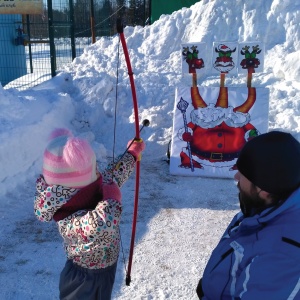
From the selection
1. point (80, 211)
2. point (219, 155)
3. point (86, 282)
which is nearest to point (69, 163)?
point (80, 211)

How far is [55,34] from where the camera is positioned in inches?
365

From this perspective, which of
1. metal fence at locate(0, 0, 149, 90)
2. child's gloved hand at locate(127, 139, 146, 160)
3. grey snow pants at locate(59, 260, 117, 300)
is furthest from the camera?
metal fence at locate(0, 0, 149, 90)

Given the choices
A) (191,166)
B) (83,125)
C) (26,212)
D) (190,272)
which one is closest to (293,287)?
(190,272)

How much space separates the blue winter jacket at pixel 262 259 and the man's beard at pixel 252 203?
0.16ft

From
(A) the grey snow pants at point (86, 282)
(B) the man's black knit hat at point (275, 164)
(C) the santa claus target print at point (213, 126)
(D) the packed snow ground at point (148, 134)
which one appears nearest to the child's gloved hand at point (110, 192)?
(A) the grey snow pants at point (86, 282)

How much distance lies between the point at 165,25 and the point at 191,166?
14.2 feet

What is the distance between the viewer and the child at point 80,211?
1.91m

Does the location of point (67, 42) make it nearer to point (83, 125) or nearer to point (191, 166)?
point (83, 125)

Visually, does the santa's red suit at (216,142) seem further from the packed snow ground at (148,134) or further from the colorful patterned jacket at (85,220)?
the colorful patterned jacket at (85,220)

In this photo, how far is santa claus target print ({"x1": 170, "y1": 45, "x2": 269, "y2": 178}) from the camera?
602 centimetres

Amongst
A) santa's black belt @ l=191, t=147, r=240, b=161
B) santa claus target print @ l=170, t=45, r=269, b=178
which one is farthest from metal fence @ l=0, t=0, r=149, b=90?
santa's black belt @ l=191, t=147, r=240, b=161

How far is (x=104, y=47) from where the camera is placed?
9297mm

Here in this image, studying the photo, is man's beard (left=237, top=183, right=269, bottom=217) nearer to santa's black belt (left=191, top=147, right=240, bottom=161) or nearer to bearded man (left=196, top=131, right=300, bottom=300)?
bearded man (left=196, top=131, right=300, bottom=300)

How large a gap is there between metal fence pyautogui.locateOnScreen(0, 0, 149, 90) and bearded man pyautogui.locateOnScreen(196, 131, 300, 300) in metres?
7.74
